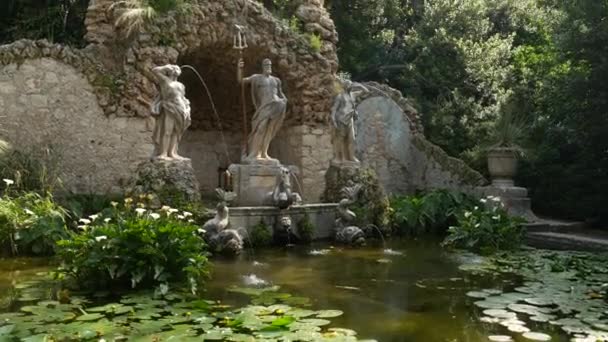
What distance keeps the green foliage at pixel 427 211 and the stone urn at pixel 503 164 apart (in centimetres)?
60

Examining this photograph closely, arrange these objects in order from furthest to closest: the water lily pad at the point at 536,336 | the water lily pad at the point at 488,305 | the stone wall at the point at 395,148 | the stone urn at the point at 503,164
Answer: the stone wall at the point at 395,148
the stone urn at the point at 503,164
the water lily pad at the point at 488,305
the water lily pad at the point at 536,336

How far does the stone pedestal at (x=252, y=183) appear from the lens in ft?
29.7

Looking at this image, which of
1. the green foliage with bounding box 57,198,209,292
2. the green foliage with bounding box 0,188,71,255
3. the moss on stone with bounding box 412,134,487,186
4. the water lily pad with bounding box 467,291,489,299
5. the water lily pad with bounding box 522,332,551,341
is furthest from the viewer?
the moss on stone with bounding box 412,134,487,186

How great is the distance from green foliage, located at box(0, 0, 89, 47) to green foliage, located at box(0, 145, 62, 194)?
3.79m

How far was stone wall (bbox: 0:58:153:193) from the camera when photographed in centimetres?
945

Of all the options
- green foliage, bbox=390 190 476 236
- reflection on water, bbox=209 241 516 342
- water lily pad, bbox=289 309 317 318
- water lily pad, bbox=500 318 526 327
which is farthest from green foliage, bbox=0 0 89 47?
water lily pad, bbox=500 318 526 327

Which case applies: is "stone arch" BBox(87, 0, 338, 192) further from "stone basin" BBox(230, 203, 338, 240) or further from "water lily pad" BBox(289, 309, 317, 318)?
"water lily pad" BBox(289, 309, 317, 318)

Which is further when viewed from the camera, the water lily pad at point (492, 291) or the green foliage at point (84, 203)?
the green foliage at point (84, 203)

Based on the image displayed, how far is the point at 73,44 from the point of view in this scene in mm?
12141

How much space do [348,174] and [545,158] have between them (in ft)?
13.4

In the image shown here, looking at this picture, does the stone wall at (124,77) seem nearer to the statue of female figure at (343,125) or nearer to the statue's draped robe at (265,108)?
the statue of female figure at (343,125)

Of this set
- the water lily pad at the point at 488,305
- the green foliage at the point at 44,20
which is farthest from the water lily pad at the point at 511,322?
the green foliage at the point at 44,20

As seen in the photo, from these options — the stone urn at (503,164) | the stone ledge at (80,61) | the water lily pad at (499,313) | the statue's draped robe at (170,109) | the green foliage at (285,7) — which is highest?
the green foliage at (285,7)

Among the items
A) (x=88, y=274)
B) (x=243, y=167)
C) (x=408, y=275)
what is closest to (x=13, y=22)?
(x=243, y=167)
